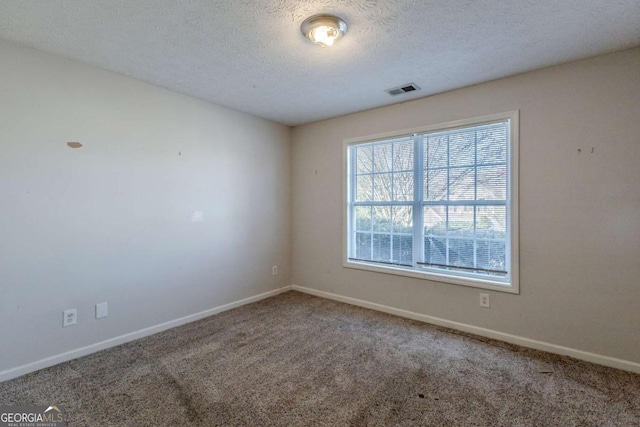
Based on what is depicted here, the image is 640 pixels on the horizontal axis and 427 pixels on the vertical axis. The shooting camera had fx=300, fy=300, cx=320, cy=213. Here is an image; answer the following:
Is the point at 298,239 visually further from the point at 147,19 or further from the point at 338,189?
the point at 147,19

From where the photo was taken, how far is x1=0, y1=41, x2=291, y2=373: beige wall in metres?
2.18

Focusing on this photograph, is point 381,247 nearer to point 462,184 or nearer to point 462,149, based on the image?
point 462,184

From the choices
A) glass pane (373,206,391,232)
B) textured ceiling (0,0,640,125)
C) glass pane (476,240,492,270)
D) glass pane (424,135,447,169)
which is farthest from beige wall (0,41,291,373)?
glass pane (476,240,492,270)

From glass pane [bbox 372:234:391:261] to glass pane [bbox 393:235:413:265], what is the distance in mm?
79

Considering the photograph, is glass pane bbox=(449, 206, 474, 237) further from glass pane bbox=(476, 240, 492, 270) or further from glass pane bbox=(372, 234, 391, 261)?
glass pane bbox=(372, 234, 391, 261)

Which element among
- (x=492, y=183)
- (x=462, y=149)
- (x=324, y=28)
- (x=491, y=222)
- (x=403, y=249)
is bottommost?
(x=403, y=249)

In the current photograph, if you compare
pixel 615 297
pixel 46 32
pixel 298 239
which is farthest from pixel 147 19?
pixel 615 297

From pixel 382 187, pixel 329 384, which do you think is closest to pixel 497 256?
pixel 382 187

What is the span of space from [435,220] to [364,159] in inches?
45.4

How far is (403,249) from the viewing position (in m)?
3.42

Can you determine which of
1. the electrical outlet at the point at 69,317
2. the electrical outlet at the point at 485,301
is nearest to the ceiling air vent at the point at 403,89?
the electrical outlet at the point at 485,301

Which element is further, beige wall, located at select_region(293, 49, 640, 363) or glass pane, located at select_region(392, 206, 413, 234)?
glass pane, located at select_region(392, 206, 413, 234)

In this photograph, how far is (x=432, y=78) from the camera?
275 cm

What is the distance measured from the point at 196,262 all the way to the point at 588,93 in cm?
387
